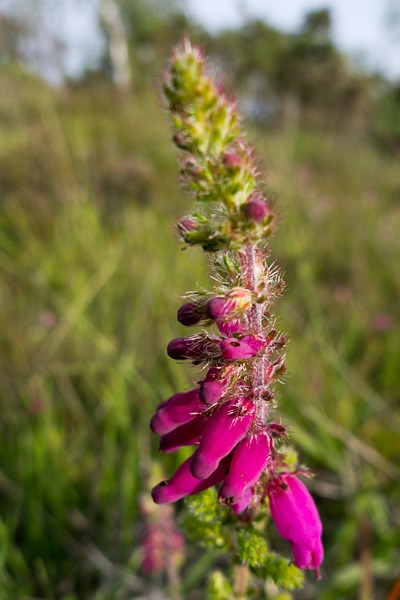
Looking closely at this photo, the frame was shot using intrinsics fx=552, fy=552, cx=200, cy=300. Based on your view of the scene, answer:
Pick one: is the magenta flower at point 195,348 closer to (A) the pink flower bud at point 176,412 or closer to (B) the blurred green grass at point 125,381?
(A) the pink flower bud at point 176,412

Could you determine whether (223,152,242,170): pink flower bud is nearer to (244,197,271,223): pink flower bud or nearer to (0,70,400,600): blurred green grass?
(244,197,271,223): pink flower bud

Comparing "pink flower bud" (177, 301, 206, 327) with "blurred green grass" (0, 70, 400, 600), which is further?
"blurred green grass" (0, 70, 400, 600)

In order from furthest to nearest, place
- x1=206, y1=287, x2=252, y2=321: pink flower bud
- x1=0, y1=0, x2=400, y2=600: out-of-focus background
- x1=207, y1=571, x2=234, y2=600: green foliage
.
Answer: x1=0, y1=0, x2=400, y2=600: out-of-focus background, x1=207, y1=571, x2=234, y2=600: green foliage, x1=206, y1=287, x2=252, y2=321: pink flower bud

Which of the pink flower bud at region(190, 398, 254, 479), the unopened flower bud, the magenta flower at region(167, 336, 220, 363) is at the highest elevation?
the unopened flower bud

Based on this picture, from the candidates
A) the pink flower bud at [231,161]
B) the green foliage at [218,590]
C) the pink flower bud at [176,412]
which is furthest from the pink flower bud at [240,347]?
the green foliage at [218,590]

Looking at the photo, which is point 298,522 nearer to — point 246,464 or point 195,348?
point 246,464

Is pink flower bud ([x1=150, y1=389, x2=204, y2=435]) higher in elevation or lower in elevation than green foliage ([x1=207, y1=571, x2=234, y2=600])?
higher

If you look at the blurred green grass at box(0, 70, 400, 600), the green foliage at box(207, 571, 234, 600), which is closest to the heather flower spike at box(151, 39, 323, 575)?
the blurred green grass at box(0, 70, 400, 600)

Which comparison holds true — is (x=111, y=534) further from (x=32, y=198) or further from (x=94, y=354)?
(x=32, y=198)

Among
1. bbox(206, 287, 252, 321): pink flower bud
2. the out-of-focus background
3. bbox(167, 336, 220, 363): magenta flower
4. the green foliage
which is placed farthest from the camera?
the out-of-focus background
